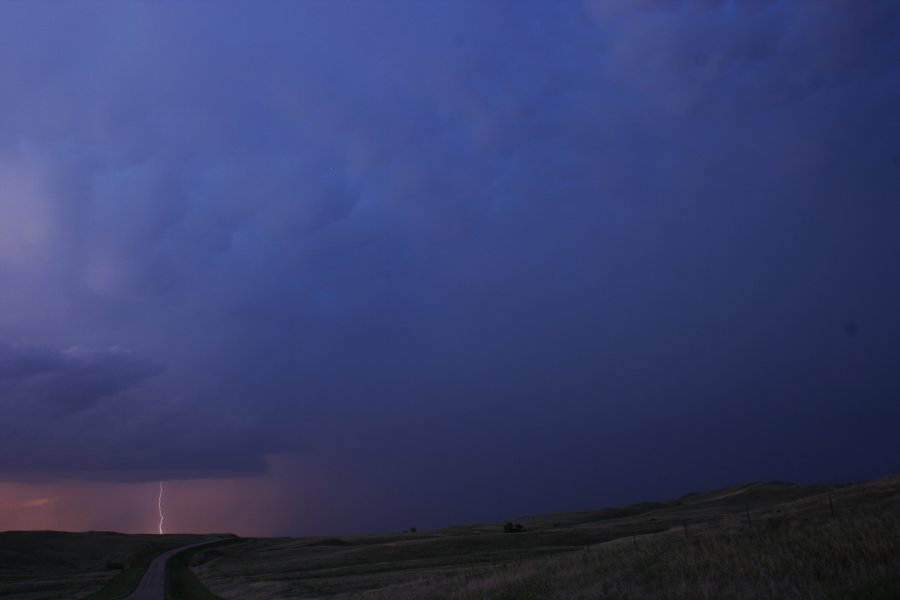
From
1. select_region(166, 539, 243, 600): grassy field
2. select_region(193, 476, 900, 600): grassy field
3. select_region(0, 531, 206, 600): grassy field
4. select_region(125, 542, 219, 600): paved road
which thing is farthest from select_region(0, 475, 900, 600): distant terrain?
select_region(125, 542, 219, 600): paved road

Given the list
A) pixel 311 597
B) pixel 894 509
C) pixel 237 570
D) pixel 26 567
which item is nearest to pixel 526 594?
pixel 894 509

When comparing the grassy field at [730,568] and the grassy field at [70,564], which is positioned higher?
the grassy field at [730,568]

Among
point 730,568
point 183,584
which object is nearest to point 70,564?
point 183,584

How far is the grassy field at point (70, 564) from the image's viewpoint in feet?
208

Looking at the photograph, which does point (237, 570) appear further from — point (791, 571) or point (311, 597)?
point (791, 571)

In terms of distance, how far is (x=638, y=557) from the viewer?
26.0 meters

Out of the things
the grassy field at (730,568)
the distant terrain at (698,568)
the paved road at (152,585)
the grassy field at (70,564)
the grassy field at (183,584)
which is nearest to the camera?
the grassy field at (730,568)

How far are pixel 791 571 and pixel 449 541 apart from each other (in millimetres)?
56159

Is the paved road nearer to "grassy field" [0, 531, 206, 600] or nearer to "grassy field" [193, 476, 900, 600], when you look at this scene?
"grassy field" [0, 531, 206, 600]

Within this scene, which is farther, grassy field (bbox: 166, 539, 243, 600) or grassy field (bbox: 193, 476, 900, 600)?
grassy field (bbox: 166, 539, 243, 600)

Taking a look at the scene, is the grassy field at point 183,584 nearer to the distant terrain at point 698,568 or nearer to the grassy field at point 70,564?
the distant terrain at point 698,568

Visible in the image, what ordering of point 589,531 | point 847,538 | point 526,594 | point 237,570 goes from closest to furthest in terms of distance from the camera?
point 847,538
point 526,594
point 237,570
point 589,531

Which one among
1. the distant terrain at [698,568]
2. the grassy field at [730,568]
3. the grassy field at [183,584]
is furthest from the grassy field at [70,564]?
the grassy field at [730,568]

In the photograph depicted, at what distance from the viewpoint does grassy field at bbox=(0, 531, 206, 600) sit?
63312mm
